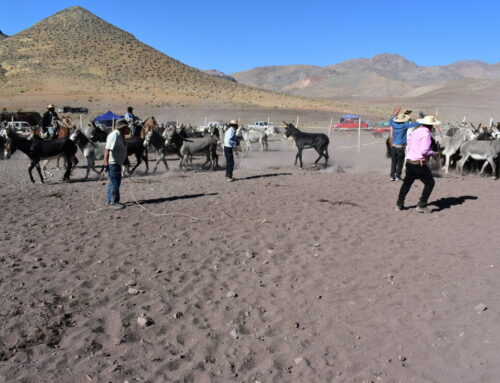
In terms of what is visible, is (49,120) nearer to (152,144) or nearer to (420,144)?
(152,144)

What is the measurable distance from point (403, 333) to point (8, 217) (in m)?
7.40

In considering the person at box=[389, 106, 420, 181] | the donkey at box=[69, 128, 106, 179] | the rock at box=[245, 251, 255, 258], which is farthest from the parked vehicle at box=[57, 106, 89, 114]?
the rock at box=[245, 251, 255, 258]

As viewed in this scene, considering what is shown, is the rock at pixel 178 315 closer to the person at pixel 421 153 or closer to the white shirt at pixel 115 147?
the white shirt at pixel 115 147

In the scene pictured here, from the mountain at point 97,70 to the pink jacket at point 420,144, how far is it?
2254 inches

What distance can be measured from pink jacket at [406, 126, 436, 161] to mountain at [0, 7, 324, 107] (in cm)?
A: 5725

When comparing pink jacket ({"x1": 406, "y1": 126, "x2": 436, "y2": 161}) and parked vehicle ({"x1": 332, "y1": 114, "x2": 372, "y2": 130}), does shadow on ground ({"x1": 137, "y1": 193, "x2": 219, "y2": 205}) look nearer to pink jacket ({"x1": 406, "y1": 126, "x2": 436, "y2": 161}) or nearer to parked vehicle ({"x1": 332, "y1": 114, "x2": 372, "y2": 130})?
pink jacket ({"x1": 406, "y1": 126, "x2": 436, "y2": 161})

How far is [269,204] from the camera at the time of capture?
32.2ft

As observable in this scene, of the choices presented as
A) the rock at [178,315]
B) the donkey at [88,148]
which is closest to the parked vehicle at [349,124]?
the donkey at [88,148]

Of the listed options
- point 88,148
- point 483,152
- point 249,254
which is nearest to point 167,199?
point 249,254

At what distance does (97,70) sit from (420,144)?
79.4 m

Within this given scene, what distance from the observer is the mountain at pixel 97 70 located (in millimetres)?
68500

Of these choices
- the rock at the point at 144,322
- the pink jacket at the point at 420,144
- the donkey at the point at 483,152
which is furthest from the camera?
the donkey at the point at 483,152

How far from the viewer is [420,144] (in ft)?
28.6

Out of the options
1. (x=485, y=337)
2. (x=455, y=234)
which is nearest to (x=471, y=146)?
(x=455, y=234)
